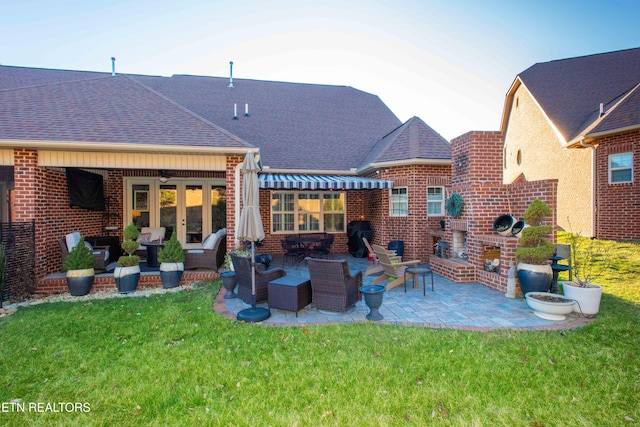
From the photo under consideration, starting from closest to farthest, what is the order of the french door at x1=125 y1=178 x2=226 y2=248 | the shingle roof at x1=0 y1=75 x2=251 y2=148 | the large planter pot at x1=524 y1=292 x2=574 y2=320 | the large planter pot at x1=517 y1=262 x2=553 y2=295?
the large planter pot at x1=524 y1=292 x2=574 y2=320
the large planter pot at x1=517 y1=262 x2=553 y2=295
the shingle roof at x1=0 y1=75 x2=251 y2=148
the french door at x1=125 y1=178 x2=226 y2=248

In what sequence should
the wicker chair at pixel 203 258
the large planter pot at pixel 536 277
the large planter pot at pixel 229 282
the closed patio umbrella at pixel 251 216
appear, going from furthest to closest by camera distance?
1. the wicker chair at pixel 203 258
2. the large planter pot at pixel 229 282
3. the large planter pot at pixel 536 277
4. the closed patio umbrella at pixel 251 216

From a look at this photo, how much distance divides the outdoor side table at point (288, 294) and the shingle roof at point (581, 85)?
703 inches

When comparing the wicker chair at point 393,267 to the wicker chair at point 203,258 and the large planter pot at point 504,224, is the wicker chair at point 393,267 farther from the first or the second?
the wicker chair at point 203,258

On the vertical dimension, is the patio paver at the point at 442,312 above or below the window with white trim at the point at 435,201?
below

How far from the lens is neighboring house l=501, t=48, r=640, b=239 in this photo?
45.8ft

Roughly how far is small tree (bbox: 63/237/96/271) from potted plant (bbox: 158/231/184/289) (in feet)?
5.76

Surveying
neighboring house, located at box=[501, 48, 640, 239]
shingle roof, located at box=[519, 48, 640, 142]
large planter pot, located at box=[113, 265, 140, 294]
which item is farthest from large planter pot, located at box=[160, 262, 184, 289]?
shingle roof, located at box=[519, 48, 640, 142]

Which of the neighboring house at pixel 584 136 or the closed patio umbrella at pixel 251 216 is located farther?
the neighboring house at pixel 584 136

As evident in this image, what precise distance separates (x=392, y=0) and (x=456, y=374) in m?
12.2

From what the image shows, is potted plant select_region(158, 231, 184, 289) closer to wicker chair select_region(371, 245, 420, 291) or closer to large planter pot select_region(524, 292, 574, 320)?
wicker chair select_region(371, 245, 420, 291)

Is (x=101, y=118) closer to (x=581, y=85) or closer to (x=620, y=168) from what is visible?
(x=620, y=168)

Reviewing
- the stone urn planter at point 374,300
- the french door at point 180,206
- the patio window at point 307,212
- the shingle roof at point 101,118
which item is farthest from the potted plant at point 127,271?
the patio window at point 307,212

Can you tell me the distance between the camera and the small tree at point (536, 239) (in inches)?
280

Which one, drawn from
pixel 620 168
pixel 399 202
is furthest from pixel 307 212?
pixel 620 168
